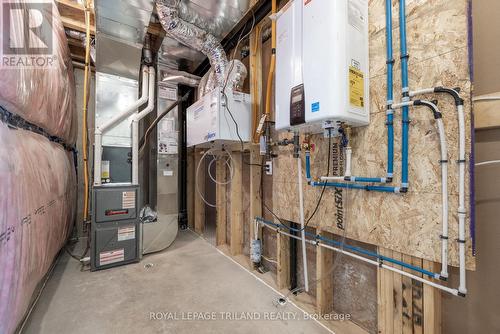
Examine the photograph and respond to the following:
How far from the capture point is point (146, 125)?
3047mm

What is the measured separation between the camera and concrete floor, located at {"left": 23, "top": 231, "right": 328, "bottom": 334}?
1464 millimetres

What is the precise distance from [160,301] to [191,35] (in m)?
2.40

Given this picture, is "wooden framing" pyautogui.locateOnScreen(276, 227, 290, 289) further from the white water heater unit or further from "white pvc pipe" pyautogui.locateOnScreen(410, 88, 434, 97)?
"white pvc pipe" pyautogui.locateOnScreen(410, 88, 434, 97)

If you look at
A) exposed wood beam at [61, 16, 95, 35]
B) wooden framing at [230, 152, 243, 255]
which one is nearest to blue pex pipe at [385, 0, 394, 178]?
wooden framing at [230, 152, 243, 255]

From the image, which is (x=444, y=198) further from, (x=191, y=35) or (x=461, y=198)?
(x=191, y=35)

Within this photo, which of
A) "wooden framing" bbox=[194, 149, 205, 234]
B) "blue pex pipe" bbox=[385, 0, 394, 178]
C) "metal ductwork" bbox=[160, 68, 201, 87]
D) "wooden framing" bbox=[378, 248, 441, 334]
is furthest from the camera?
"wooden framing" bbox=[194, 149, 205, 234]

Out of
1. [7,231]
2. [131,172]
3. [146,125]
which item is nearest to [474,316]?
[7,231]

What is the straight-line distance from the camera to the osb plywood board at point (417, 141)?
3.21ft

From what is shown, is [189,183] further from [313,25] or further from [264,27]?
[313,25]

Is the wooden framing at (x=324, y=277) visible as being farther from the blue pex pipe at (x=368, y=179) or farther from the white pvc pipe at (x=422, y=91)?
the white pvc pipe at (x=422, y=91)

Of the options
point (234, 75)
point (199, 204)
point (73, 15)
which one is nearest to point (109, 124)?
point (73, 15)

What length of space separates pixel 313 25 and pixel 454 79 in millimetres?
737

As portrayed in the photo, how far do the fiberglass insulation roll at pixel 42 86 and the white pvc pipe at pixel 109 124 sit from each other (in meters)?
0.36

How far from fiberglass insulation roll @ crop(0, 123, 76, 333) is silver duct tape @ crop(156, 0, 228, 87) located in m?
1.44
